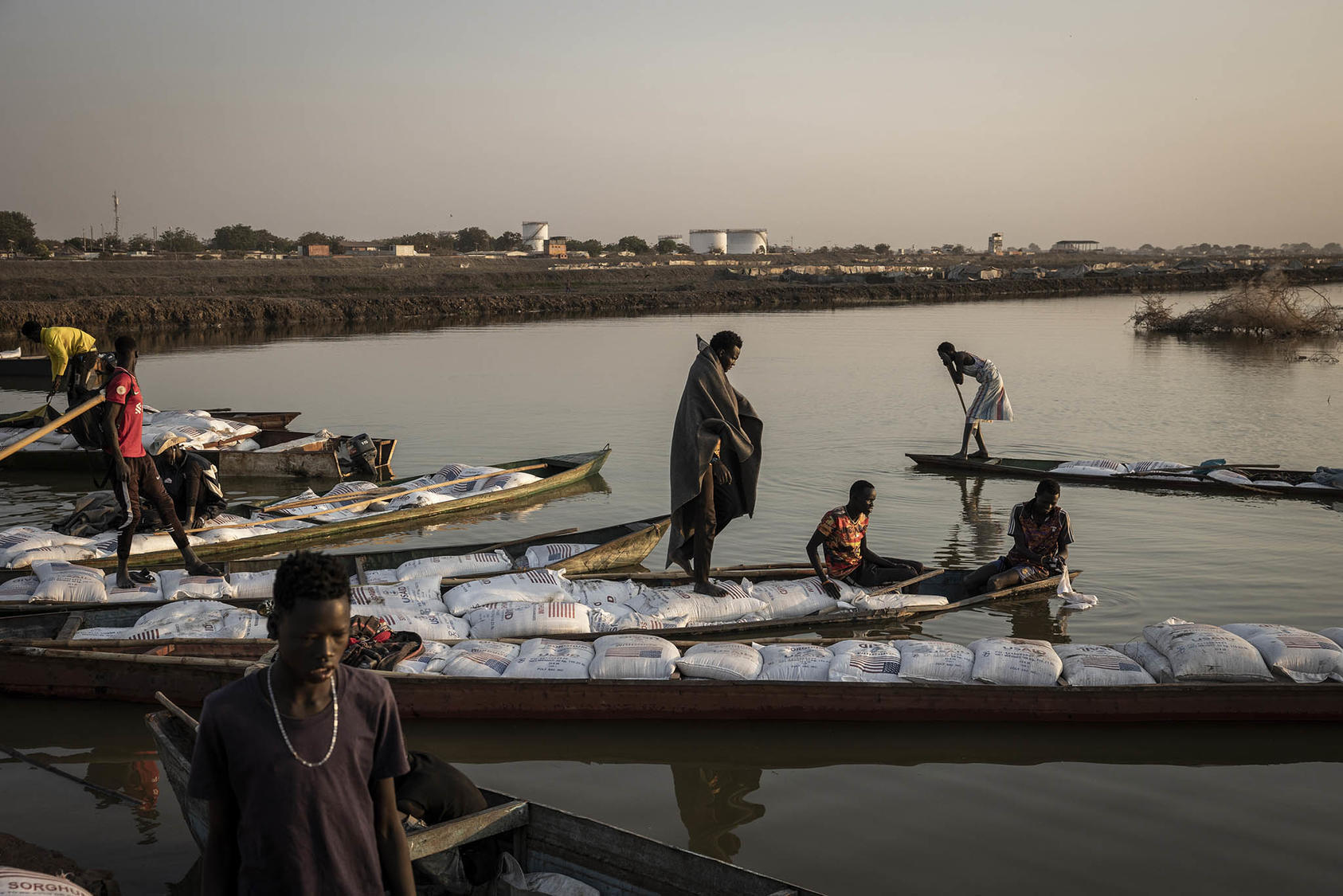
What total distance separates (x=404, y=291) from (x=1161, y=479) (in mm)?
40095

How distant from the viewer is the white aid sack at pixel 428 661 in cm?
564

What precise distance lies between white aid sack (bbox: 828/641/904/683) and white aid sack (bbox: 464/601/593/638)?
58.7 inches

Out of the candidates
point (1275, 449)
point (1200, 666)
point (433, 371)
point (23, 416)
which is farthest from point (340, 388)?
point (1200, 666)

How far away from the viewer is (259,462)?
12.6 metres

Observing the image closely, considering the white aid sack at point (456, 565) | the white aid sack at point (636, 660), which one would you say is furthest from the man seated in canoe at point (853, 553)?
the white aid sack at point (456, 565)

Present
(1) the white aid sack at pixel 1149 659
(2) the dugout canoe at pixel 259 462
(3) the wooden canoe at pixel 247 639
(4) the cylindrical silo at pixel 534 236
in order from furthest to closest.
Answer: (4) the cylindrical silo at pixel 534 236 → (2) the dugout canoe at pixel 259 462 → (3) the wooden canoe at pixel 247 639 → (1) the white aid sack at pixel 1149 659

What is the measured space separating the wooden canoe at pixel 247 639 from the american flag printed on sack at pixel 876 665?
3.28 ft

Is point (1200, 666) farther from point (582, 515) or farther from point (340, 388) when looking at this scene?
point (340, 388)

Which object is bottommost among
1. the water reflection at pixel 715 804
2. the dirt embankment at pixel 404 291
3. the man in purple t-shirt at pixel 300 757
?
the water reflection at pixel 715 804

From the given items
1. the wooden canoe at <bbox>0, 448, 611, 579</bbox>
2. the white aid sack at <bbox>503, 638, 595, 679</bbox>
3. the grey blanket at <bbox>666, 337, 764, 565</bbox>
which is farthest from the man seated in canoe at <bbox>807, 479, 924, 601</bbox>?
the wooden canoe at <bbox>0, 448, 611, 579</bbox>

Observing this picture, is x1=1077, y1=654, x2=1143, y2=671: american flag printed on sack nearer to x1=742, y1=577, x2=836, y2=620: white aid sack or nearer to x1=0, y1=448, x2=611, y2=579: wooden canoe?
x1=742, y1=577, x2=836, y2=620: white aid sack

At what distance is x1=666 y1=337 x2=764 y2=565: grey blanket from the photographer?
665 centimetres

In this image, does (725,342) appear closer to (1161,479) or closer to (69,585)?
(69,585)

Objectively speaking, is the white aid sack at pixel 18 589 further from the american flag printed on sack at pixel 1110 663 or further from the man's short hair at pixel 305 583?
the american flag printed on sack at pixel 1110 663
